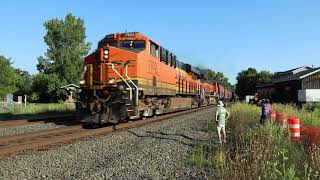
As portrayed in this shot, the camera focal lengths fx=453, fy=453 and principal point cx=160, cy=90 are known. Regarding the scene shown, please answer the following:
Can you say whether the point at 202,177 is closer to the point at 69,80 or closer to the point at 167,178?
the point at 167,178

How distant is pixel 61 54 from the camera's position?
3049 inches

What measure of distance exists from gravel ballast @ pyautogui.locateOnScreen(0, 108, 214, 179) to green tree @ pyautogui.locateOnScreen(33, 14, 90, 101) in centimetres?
6286

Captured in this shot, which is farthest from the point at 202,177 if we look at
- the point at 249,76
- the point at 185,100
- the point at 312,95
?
the point at 249,76

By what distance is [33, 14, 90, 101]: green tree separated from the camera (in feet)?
248

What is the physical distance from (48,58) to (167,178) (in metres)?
73.5

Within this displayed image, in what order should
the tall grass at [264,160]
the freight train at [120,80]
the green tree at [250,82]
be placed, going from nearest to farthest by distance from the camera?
the tall grass at [264,160], the freight train at [120,80], the green tree at [250,82]

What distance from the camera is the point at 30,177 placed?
8.24m

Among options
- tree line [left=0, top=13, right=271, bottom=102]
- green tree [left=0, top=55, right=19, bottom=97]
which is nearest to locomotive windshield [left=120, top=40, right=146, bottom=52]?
tree line [left=0, top=13, right=271, bottom=102]

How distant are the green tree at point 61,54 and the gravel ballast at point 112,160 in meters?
62.9

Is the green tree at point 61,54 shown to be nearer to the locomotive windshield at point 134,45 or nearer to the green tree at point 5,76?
the green tree at point 5,76

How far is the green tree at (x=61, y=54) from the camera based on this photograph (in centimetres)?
7569

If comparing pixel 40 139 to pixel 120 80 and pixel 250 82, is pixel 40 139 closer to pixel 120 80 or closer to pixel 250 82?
pixel 120 80

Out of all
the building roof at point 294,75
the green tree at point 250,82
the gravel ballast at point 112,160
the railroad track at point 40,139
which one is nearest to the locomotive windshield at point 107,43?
the railroad track at point 40,139

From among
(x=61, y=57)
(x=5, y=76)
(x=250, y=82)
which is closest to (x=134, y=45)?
(x=61, y=57)
